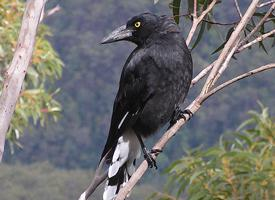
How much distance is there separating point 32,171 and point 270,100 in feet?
35.4

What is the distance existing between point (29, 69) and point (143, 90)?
15.0 feet

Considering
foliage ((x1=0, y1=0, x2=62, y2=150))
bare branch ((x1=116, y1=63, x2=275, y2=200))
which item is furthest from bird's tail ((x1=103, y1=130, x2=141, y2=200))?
foliage ((x1=0, y1=0, x2=62, y2=150))

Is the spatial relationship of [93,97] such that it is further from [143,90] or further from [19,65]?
[19,65]

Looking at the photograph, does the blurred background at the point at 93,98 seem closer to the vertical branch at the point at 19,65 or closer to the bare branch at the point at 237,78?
the bare branch at the point at 237,78

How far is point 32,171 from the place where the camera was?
3055 centimetres

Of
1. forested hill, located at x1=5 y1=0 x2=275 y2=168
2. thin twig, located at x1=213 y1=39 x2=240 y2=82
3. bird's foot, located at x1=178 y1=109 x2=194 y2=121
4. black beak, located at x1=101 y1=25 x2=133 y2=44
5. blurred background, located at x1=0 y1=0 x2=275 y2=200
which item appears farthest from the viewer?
forested hill, located at x1=5 y1=0 x2=275 y2=168

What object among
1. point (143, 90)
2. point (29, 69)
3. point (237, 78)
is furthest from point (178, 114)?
point (29, 69)

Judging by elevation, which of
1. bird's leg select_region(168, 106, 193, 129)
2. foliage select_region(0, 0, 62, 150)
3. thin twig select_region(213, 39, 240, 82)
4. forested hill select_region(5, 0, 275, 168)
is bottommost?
forested hill select_region(5, 0, 275, 168)

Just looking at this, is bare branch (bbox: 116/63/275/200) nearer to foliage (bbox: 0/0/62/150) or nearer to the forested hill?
foliage (bbox: 0/0/62/150)

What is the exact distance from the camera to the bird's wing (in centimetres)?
319

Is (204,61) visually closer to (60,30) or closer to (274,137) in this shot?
(60,30)

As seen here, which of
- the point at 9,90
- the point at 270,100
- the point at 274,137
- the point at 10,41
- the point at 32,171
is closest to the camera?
the point at 9,90

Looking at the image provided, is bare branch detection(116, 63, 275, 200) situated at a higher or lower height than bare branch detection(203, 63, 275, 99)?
lower

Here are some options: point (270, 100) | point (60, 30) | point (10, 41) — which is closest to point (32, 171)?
point (270, 100)
